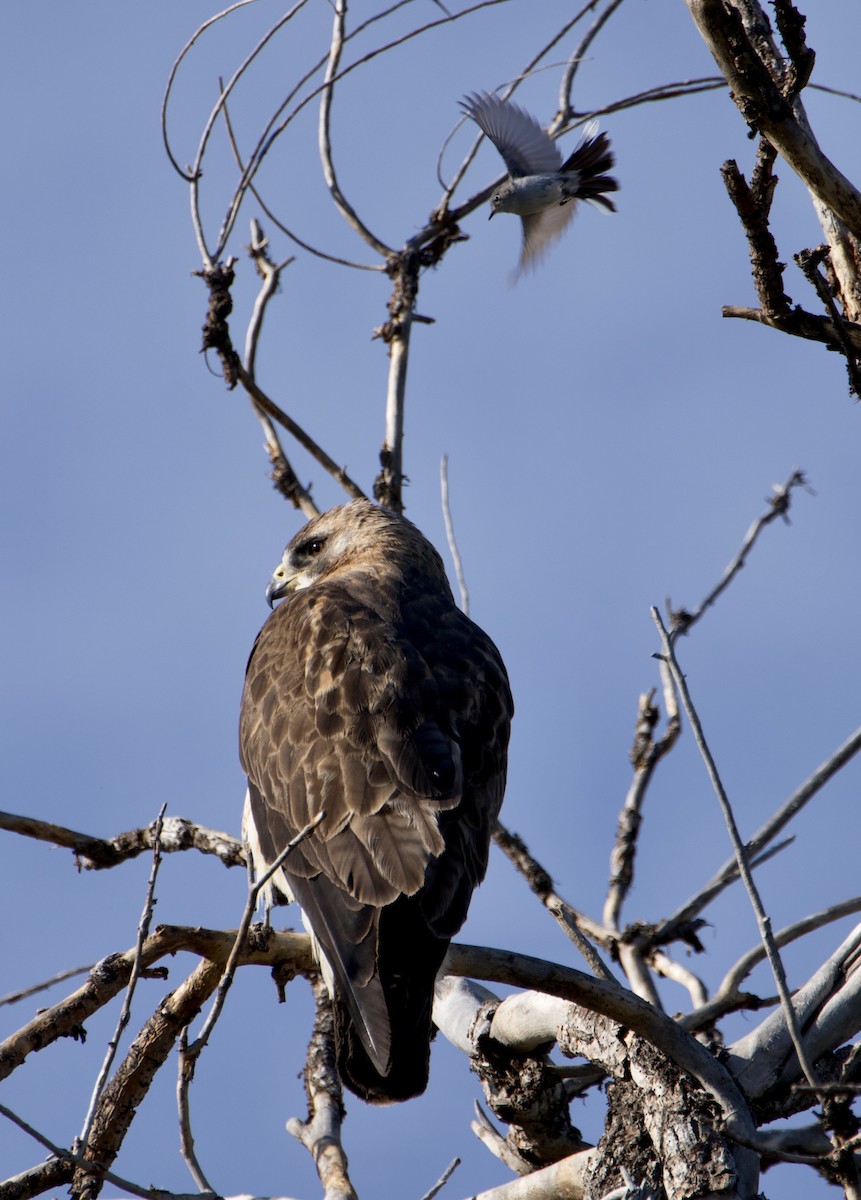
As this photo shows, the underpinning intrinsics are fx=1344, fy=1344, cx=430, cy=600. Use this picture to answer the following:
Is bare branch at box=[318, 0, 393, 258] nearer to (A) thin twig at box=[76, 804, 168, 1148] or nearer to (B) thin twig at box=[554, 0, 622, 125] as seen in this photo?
(B) thin twig at box=[554, 0, 622, 125]

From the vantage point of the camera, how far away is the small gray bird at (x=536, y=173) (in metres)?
6.52

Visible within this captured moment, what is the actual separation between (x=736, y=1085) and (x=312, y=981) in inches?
76.2

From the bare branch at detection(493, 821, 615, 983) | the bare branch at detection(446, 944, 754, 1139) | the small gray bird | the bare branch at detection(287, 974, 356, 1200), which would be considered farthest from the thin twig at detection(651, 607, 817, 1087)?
the small gray bird

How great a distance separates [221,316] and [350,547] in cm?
134

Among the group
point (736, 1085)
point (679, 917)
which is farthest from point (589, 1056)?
point (679, 917)

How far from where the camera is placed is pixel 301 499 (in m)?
6.41

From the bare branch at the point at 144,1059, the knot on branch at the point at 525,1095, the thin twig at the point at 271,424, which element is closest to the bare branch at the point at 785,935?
the knot on branch at the point at 525,1095

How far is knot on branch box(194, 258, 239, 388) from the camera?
19.2 ft

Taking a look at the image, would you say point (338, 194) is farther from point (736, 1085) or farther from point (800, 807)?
point (736, 1085)

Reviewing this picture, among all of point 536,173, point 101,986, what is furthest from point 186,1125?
point 536,173

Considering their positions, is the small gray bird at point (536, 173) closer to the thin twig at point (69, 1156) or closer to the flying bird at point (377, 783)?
the flying bird at point (377, 783)

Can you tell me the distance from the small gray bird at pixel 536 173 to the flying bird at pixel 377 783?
2.05 meters

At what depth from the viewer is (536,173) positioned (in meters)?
6.63

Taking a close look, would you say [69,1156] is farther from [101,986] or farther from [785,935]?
[785,935]
